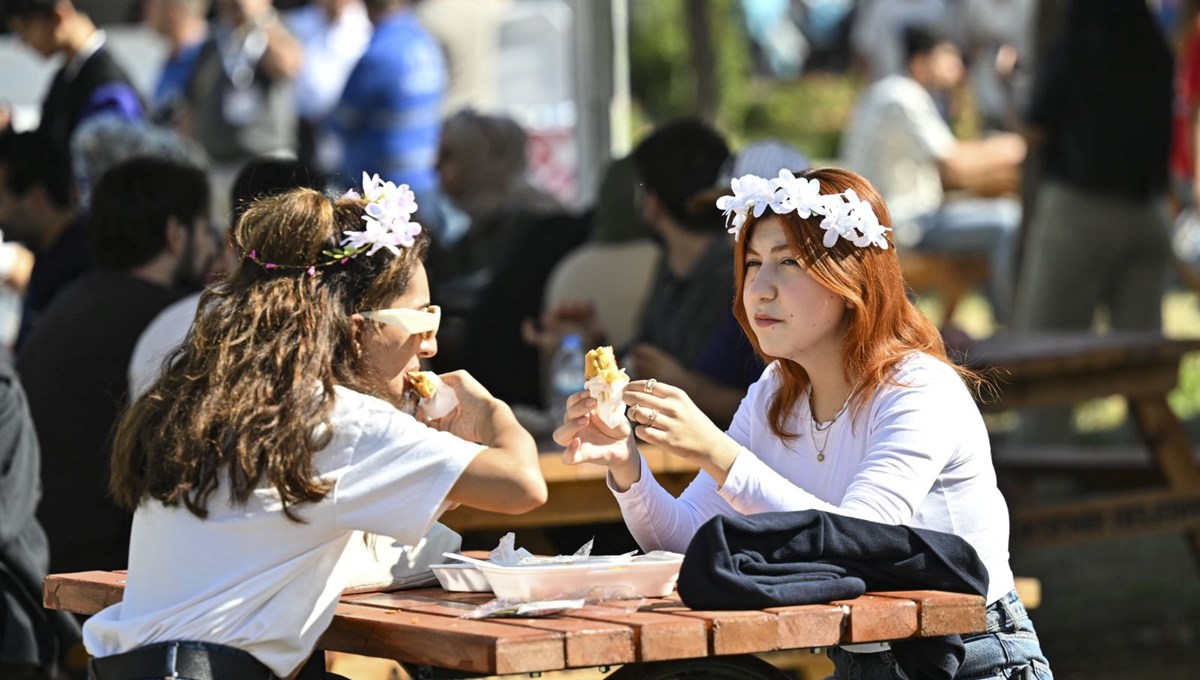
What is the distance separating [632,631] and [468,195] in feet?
16.6

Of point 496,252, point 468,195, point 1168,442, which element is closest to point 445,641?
point 1168,442

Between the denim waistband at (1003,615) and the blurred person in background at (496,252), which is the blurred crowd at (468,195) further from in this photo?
Answer: the denim waistband at (1003,615)

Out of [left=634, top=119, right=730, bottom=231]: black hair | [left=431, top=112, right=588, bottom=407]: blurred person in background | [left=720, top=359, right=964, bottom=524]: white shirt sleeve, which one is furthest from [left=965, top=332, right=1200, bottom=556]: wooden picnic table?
[left=720, top=359, right=964, bottom=524]: white shirt sleeve

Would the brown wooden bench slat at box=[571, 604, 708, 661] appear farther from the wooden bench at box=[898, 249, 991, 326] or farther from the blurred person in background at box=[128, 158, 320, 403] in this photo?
the wooden bench at box=[898, 249, 991, 326]

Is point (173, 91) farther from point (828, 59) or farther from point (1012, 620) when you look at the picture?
point (828, 59)

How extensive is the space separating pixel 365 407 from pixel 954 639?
3.00 ft

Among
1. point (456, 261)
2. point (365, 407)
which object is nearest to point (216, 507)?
point (365, 407)

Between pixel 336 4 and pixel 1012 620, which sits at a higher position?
pixel 336 4

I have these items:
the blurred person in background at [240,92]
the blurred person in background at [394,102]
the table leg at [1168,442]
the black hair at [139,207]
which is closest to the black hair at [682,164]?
the black hair at [139,207]

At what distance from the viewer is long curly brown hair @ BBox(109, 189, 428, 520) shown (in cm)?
252

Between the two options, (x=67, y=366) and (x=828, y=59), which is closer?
(x=67, y=366)

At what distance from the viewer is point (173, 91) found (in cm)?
911

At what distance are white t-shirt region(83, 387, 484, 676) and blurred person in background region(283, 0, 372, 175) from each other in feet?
21.6

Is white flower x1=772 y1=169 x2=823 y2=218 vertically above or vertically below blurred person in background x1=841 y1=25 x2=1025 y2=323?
below
